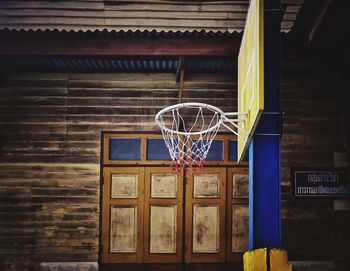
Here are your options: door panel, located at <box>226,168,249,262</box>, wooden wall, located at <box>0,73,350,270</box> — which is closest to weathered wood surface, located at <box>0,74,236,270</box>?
wooden wall, located at <box>0,73,350,270</box>

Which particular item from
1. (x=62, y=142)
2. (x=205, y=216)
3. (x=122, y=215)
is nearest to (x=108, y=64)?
(x=62, y=142)

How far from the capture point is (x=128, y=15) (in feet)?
36.5

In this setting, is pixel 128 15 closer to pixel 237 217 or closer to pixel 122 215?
pixel 122 215

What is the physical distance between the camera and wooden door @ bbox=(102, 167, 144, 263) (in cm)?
1049

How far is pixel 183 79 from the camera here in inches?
417

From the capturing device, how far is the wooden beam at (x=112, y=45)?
912 centimetres

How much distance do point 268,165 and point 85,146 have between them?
503 centimetres

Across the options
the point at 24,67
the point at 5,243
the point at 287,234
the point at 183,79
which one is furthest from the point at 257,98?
the point at 5,243

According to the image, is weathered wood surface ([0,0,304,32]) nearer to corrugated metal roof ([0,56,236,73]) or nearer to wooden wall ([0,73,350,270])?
corrugated metal roof ([0,56,236,73])

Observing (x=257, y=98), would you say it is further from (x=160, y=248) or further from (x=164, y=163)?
(x=160, y=248)

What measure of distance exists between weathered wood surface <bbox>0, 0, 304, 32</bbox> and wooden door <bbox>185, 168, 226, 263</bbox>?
3506 millimetres

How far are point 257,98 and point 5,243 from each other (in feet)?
23.2

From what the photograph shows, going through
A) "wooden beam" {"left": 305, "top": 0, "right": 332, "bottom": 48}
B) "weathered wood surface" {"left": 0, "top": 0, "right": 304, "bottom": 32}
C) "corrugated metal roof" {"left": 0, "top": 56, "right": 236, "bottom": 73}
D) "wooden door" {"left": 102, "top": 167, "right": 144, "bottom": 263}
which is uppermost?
"weathered wood surface" {"left": 0, "top": 0, "right": 304, "bottom": 32}

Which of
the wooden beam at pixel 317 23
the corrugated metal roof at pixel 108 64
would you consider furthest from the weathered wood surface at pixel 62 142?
the wooden beam at pixel 317 23
